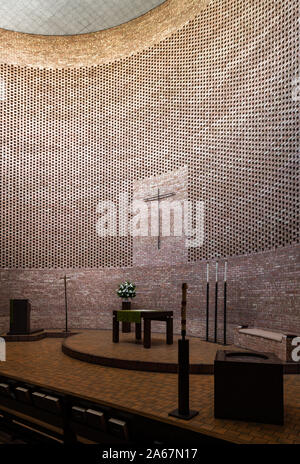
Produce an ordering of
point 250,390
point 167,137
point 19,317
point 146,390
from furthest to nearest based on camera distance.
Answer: point 167,137
point 19,317
point 146,390
point 250,390

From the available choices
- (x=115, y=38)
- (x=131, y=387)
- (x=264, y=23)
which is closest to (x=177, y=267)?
(x=131, y=387)

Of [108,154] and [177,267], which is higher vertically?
[108,154]

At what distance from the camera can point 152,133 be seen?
1150 centimetres

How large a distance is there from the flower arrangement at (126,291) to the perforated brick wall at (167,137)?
46.0 inches

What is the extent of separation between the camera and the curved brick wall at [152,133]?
8586mm

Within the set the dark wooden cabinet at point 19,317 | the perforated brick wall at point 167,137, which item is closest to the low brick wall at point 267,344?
the perforated brick wall at point 167,137

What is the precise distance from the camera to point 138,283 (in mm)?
11344

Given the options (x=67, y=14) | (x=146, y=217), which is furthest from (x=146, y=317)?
(x=67, y=14)

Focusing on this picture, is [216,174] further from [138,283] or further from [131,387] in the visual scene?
[131,387]

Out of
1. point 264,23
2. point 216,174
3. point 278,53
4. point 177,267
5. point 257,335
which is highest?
point 264,23

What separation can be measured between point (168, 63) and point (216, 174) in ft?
12.7

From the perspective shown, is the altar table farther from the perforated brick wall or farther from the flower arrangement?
the perforated brick wall

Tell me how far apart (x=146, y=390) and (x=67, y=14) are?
35.6 ft

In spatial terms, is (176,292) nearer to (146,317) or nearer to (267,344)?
(146,317)
